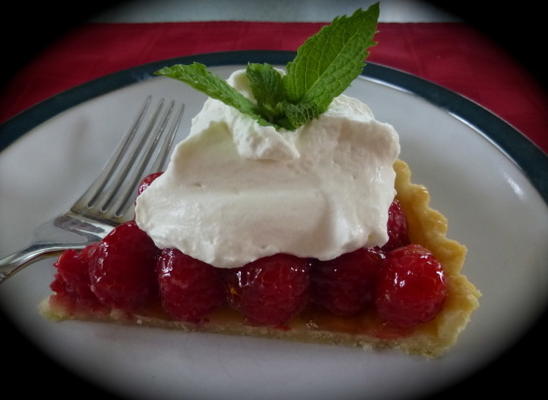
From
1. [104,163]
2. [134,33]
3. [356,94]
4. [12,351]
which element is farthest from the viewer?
[134,33]

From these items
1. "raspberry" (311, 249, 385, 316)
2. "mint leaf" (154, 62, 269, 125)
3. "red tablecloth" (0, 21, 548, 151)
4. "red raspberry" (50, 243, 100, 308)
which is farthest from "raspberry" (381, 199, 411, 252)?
"red tablecloth" (0, 21, 548, 151)

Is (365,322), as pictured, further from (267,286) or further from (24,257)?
(24,257)

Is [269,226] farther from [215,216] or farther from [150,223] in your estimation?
[150,223]

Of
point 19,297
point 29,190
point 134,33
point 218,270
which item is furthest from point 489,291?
point 134,33

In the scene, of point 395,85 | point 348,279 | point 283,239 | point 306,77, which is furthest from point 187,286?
point 395,85

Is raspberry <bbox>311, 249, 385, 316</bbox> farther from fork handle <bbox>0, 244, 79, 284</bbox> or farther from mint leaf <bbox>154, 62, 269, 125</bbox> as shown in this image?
fork handle <bbox>0, 244, 79, 284</bbox>
